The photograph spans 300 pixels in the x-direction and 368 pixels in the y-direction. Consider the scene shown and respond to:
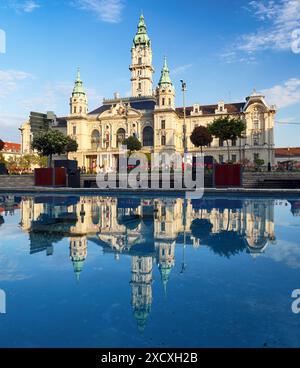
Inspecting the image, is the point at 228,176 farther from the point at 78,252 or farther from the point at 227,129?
the point at 78,252

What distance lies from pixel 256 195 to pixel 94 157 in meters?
46.2

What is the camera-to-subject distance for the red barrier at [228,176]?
26734 mm

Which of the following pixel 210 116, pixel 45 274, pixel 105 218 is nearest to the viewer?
pixel 45 274

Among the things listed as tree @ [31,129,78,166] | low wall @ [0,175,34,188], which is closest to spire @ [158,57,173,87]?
tree @ [31,129,78,166]

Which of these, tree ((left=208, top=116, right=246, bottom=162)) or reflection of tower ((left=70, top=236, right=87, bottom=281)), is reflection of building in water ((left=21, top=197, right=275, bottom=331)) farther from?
tree ((left=208, top=116, right=246, bottom=162))

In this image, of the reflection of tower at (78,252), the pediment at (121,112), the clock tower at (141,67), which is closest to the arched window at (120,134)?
the pediment at (121,112)

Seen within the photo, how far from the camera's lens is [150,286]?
539cm

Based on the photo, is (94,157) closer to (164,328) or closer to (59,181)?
(59,181)

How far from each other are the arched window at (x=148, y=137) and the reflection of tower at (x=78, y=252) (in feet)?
174

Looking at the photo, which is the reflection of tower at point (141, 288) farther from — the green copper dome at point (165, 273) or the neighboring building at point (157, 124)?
the neighboring building at point (157, 124)

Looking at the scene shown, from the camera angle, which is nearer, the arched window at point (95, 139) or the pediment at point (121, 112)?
the pediment at point (121, 112)

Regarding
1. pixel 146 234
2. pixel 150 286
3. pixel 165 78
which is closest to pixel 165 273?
pixel 150 286
